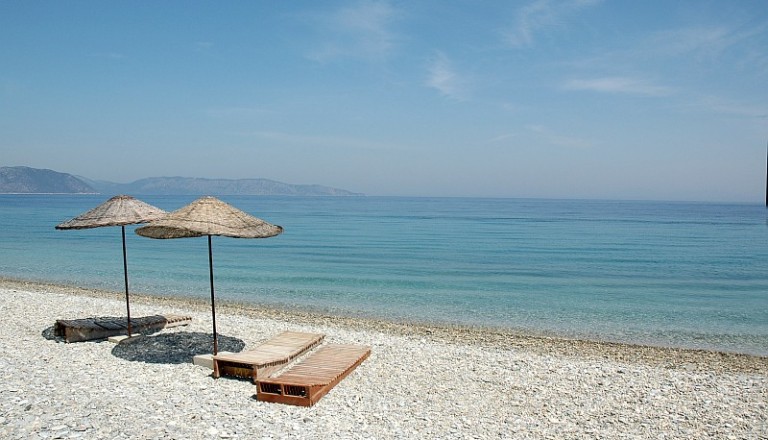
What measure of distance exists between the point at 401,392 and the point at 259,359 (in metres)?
2.16

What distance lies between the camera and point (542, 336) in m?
12.8

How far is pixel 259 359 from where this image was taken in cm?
820

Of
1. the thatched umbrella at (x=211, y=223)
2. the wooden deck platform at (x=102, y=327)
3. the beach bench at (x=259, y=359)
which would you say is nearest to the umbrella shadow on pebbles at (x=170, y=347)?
the wooden deck platform at (x=102, y=327)

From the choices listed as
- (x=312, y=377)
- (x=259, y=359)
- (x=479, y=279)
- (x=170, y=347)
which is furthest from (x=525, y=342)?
(x=479, y=279)

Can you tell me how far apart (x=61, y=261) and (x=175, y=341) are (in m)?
19.7

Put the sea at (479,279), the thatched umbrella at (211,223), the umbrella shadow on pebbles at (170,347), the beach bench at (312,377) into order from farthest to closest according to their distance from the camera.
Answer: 1. the sea at (479,279)
2. the umbrella shadow on pebbles at (170,347)
3. the thatched umbrella at (211,223)
4. the beach bench at (312,377)

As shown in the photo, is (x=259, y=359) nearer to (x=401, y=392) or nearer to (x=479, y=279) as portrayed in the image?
(x=401, y=392)

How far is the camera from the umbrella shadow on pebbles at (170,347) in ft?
29.7

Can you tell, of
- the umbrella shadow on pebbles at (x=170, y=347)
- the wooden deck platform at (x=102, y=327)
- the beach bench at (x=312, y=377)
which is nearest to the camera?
the beach bench at (x=312, y=377)

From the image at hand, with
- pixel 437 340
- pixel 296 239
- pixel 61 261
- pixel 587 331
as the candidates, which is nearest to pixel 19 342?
pixel 437 340

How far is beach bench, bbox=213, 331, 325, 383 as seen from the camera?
7.90 metres

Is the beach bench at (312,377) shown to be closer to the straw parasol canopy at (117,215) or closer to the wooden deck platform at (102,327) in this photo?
the straw parasol canopy at (117,215)

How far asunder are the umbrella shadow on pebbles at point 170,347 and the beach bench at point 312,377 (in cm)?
195

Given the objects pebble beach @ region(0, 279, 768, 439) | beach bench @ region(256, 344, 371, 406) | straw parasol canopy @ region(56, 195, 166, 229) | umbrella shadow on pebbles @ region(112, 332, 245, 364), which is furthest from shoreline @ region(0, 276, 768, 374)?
straw parasol canopy @ region(56, 195, 166, 229)
